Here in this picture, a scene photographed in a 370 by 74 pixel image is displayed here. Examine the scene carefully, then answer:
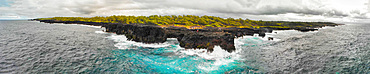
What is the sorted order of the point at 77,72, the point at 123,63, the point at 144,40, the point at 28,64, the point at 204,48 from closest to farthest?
the point at 77,72 → the point at 28,64 → the point at 123,63 → the point at 204,48 → the point at 144,40

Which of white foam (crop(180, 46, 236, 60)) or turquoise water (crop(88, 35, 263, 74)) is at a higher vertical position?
white foam (crop(180, 46, 236, 60))

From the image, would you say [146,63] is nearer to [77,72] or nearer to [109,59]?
[109,59]

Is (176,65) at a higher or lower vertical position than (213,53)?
lower

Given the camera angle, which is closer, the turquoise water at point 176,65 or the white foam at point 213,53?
the turquoise water at point 176,65

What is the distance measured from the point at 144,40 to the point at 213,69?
1025 inches

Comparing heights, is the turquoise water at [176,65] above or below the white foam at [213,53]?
below

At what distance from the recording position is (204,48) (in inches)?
1389

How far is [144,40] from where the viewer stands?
44.9 m

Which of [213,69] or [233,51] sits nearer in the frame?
[213,69]

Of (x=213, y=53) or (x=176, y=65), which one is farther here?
(x=213, y=53)

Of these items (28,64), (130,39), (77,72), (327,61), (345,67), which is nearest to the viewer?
(77,72)

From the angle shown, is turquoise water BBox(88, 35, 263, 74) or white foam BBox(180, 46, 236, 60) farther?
white foam BBox(180, 46, 236, 60)

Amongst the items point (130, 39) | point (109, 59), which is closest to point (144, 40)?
point (130, 39)

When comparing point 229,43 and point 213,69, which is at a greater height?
point 229,43
